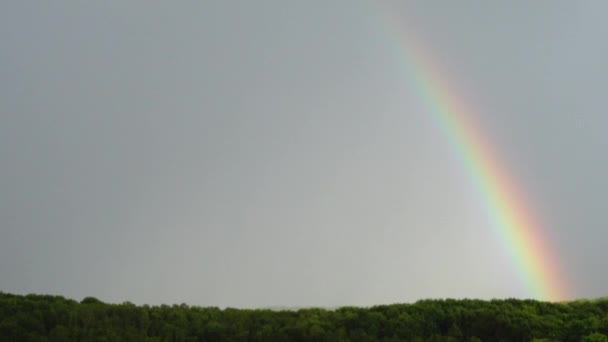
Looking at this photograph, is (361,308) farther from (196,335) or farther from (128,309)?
(128,309)

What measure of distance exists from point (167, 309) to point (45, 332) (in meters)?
2.31

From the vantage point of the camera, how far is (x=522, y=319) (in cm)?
1072

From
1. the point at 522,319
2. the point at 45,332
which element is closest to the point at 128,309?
the point at 45,332

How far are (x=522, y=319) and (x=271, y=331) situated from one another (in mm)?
4394

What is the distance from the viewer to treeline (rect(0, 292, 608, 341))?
10250mm

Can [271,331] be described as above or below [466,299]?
below

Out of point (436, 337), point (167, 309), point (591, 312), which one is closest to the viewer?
point (436, 337)

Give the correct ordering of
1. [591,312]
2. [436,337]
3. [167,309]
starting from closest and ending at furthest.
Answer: [436,337]
[591,312]
[167,309]

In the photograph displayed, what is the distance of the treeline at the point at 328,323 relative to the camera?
33.6ft

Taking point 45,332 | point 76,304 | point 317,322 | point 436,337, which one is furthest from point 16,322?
point 436,337

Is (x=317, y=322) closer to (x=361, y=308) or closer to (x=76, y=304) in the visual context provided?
(x=361, y=308)

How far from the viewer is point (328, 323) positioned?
10.8 m

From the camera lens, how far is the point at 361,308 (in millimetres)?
11570

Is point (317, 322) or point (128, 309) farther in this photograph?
point (128, 309)
